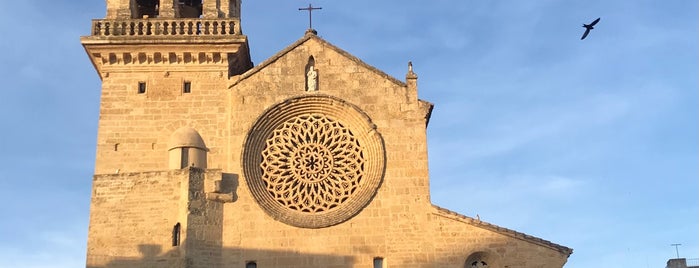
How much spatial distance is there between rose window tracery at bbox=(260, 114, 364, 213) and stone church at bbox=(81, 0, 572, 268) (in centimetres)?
3

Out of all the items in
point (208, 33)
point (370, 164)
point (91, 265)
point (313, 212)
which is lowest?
point (91, 265)

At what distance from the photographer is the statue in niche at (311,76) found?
18814 millimetres

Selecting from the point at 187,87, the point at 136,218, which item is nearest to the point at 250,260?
the point at 136,218

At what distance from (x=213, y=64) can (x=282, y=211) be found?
414 cm

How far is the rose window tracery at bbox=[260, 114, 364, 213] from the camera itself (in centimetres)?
1788

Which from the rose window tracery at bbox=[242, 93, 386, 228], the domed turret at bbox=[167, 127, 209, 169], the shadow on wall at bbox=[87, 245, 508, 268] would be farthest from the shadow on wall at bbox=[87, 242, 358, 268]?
the domed turret at bbox=[167, 127, 209, 169]

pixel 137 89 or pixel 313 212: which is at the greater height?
pixel 137 89

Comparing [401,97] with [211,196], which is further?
[401,97]

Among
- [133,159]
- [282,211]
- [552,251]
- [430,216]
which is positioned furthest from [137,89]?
[552,251]

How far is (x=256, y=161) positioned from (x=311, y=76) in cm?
251

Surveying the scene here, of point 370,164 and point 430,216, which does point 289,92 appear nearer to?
point 370,164

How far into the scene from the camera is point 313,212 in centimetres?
1766

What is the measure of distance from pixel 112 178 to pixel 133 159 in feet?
2.24

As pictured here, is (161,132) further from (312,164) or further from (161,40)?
(312,164)
